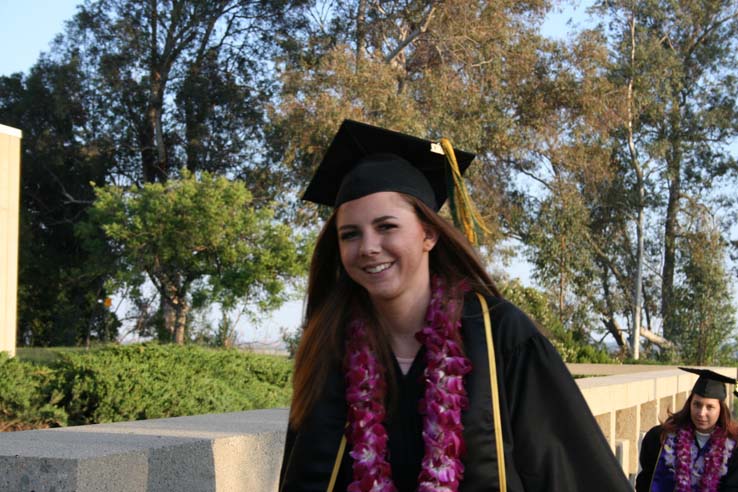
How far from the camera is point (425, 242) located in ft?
7.85

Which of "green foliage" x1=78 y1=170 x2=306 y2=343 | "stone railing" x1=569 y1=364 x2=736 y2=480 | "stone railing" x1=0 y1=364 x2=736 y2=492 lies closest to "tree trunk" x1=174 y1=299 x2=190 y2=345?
"green foliage" x1=78 y1=170 x2=306 y2=343

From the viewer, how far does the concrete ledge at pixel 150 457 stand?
2.37 m

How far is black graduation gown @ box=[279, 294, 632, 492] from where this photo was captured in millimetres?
2086

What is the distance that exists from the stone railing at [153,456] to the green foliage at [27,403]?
3.19 m

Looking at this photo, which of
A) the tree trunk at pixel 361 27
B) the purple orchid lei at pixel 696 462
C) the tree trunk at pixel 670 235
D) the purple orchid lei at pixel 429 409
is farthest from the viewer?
the tree trunk at pixel 670 235

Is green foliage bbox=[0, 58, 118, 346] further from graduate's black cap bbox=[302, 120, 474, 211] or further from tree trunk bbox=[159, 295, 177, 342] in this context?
graduate's black cap bbox=[302, 120, 474, 211]

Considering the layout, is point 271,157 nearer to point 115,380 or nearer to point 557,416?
point 115,380

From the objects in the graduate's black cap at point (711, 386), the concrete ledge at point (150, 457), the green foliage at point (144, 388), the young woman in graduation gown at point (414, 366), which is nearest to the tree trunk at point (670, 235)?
the green foliage at point (144, 388)

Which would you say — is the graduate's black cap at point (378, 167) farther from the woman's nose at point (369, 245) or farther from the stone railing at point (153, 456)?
the stone railing at point (153, 456)

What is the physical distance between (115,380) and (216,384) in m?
1.13

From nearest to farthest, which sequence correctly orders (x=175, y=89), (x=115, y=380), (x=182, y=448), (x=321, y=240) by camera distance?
(x=321, y=240) → (x=182, y=448) → (x=115, y=380) → (x=175, y=89)

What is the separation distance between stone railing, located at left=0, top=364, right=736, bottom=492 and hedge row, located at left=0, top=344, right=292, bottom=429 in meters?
3.06

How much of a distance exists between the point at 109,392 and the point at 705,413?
13.9 ft

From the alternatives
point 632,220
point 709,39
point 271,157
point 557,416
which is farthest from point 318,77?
→ point 557,416
